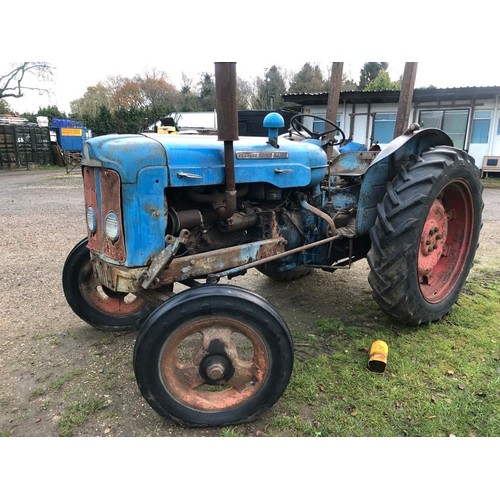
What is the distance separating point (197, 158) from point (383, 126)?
1541cm

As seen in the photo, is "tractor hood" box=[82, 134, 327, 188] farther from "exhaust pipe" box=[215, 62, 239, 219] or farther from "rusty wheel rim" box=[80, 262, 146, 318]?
"rusty wheel rim" box=[80, 262, 146, 318]

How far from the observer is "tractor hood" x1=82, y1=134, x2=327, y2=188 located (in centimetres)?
224

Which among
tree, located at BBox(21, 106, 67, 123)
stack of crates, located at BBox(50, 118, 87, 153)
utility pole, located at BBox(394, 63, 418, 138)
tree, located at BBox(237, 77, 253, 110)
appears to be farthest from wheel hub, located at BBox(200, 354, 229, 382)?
tree, located at BBox(21, 106, 67, 123)

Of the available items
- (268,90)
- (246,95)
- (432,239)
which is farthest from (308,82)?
(432,239)

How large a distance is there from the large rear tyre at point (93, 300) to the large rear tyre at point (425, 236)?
182 centimetres

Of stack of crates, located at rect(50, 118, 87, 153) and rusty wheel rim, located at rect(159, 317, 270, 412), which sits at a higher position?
stack of crates, located at rect(50, 118, 87, 153)

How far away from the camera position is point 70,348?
10.1 feet

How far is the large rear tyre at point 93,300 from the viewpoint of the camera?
3.12 m

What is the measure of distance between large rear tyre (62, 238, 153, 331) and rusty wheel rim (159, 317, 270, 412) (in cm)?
97

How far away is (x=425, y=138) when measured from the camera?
333 cm

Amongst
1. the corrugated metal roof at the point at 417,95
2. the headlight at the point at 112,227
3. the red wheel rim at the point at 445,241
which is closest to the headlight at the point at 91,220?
the headlight at the point at 112,227

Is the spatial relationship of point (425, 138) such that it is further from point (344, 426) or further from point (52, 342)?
point (52, 342)

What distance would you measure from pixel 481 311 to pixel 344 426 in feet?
6.54

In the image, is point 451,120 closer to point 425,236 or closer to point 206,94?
point 425,236
